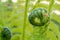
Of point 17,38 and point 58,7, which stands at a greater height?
point 58,7

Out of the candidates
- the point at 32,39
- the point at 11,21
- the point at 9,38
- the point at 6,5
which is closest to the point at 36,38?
the point at 32,39

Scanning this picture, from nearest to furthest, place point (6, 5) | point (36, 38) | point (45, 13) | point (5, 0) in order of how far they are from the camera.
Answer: point (45, 13) → point (36, 38) → point (6, 5) → point (5, 0)

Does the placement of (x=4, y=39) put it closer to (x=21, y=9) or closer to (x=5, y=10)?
(x=21, y=9)

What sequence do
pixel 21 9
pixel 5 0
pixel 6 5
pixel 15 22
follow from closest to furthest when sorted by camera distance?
pixel 15 22, pixel 21 9, pixel 6 5, pixel 5 0

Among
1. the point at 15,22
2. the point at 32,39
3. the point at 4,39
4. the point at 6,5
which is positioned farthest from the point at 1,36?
the point at 6,5

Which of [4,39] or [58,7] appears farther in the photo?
[58,7]

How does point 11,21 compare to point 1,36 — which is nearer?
point 1,36

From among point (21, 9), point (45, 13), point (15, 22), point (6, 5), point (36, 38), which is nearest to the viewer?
point (45, 13)

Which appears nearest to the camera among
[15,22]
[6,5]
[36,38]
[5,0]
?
[36,38]

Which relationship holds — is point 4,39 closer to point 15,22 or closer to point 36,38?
point 36,38
